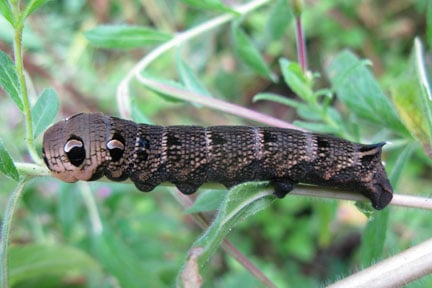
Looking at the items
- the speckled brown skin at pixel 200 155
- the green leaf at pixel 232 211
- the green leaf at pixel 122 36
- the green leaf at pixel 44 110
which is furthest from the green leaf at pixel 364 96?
the green leaf at pixel 44 110

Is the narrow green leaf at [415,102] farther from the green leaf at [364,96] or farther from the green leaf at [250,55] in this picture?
the green leaf at [250,55]

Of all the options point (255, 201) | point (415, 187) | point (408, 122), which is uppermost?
point (408, 122)

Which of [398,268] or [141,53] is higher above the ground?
[398,268]

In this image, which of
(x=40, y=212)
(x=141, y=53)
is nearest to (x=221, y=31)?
(x=141, y=53)

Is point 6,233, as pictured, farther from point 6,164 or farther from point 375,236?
point 375,236

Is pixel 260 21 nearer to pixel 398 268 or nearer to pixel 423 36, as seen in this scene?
pixel 423 36

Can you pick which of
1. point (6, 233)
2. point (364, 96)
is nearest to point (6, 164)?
point (6, 233)

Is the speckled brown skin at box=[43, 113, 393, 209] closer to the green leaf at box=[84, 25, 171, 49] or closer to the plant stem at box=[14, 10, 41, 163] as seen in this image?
the plant stem at box=[14, 10, 41, 163]
